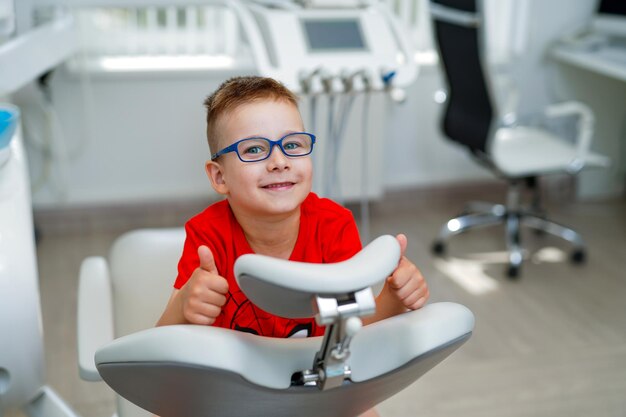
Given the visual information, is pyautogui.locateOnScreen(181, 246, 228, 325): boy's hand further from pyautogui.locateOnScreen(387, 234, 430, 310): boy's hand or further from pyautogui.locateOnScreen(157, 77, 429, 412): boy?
pyautogui.locateOnScreen(387, 234, 430, 310): boy's hand

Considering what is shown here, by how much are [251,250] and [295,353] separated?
0.32 meters

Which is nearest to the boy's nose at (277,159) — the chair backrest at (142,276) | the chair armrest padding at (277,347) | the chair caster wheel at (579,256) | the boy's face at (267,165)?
the boy's face at (267,165)

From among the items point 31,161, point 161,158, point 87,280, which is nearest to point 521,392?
point 87,280

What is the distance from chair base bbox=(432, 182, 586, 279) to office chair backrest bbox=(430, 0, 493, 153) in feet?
1.01

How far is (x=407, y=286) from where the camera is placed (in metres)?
1.00

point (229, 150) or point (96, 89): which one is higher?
point (229, 150)

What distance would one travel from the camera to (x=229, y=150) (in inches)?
39.6

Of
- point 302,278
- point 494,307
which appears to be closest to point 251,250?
point 302,278

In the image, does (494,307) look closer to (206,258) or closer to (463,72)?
(463,72)

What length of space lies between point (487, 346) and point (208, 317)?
68.4 inches

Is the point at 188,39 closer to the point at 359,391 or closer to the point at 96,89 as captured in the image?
the point at 96,89

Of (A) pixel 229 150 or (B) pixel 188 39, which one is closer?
(A) pixel 229 150

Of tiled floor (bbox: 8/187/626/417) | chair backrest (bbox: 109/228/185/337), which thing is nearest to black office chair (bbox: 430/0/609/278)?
tiled floor (bbox: 8/187/626/417)

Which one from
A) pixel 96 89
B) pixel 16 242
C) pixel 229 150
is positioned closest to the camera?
pixel 229 150
